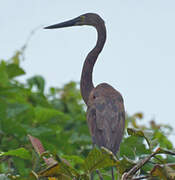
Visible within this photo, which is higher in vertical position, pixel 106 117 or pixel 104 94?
pixel 104 94

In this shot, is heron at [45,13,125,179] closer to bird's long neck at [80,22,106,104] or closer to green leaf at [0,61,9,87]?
bird's long neck at [80,22,106,104]

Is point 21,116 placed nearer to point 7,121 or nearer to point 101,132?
point 7,121

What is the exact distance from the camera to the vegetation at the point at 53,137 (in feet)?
5.82

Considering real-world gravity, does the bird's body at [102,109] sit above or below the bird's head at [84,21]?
below

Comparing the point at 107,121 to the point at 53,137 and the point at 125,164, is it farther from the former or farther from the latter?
the point at 53,137

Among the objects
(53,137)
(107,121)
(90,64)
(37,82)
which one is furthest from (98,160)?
(37,82)

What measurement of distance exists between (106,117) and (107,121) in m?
0.03

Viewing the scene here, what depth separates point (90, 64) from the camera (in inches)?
125

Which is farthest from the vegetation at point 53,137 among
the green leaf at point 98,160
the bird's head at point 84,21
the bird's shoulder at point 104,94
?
the bird's head at point 84,21

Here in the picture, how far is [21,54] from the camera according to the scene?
5535 mm

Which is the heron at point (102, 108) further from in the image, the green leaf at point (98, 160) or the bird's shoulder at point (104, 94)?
the green leaf at point (98, 160)

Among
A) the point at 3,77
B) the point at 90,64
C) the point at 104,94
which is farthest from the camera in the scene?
the point at 3,77

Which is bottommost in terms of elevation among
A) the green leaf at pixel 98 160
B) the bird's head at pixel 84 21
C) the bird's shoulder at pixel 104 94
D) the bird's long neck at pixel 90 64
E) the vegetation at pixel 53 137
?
the vegetation at pixel 53 137

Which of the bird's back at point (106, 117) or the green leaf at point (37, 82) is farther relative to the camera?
the green leaf at point (37, 82)
